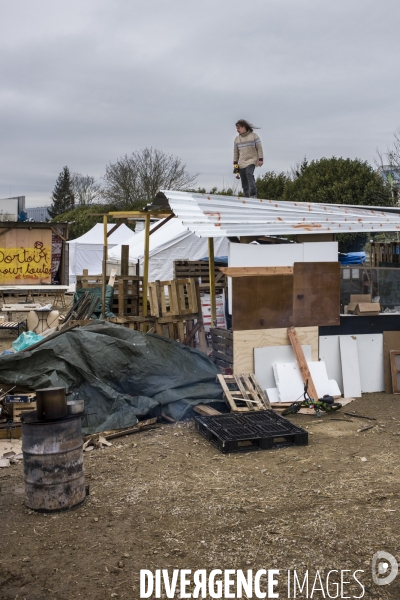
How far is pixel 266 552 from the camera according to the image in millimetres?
4188

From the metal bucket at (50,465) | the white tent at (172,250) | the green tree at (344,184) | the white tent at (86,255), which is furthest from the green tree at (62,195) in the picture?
the metal bucket at (50,465)

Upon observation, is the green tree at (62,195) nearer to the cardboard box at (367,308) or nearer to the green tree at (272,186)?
the green tree at (272,186)

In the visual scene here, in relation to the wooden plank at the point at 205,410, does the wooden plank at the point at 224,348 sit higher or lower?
higher

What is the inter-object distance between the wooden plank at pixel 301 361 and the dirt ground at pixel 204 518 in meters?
1.64

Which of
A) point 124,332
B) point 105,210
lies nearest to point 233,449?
point 124,332

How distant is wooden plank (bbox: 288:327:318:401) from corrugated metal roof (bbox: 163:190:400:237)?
1490 mm

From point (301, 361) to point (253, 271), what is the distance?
146 centimetres

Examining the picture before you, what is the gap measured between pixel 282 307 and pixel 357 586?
541cm

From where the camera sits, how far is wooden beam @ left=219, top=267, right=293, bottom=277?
866 centimetres

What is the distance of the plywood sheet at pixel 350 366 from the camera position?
9.09 meters

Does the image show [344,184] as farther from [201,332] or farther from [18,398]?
[18,398]

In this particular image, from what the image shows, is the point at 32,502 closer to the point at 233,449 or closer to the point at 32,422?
the point at 32,422

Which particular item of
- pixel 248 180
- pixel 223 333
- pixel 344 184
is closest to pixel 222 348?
pixel 223 333

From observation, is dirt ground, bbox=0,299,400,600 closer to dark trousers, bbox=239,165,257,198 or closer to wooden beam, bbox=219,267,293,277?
wooden beam, bbox=219,267,293,277
